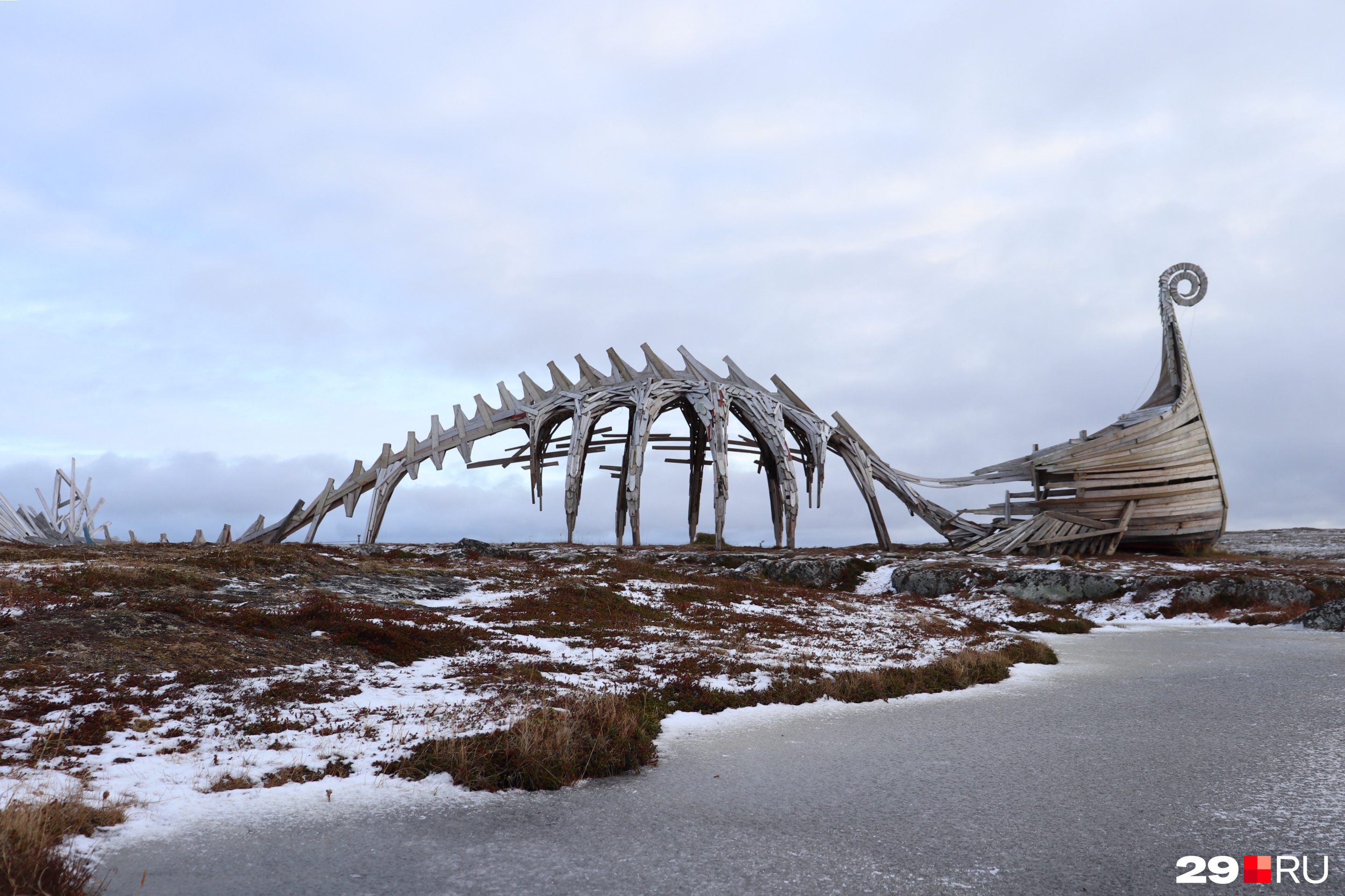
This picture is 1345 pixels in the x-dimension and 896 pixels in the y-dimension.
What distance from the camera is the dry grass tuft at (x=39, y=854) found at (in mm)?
4473

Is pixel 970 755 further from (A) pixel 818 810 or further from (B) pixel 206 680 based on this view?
(B) pixel 206 680

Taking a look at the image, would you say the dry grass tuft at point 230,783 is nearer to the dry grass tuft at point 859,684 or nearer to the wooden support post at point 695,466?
the dry grass tuft at point 859,684

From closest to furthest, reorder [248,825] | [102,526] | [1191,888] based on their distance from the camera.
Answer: [1191,888]
[248,825]
[102,526]

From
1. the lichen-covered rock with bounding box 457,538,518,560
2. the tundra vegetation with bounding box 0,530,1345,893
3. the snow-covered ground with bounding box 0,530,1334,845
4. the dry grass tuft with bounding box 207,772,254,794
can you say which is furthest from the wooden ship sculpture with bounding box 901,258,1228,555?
the dry grass tuft with bounding box 207,772,254,794

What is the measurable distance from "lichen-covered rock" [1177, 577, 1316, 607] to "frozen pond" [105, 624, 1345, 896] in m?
14.6

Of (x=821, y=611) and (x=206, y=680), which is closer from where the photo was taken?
(x=206, y=680)

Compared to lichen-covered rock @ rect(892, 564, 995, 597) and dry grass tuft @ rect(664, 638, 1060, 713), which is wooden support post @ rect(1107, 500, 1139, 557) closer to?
lichen-covered rock @ rect(892, 564, 995, 597)

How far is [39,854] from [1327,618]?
23642mm

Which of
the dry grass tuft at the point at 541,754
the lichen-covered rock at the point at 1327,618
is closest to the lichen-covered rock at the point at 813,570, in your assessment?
the lichen-covered rock at the point at 1327,618

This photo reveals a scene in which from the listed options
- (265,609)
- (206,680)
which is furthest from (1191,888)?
(265,609)

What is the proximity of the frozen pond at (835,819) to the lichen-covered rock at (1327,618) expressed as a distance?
11.2m

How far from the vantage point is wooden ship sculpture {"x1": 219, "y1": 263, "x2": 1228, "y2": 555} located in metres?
32.3

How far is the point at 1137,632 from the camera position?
19.4m

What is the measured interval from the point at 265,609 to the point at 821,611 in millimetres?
12885
